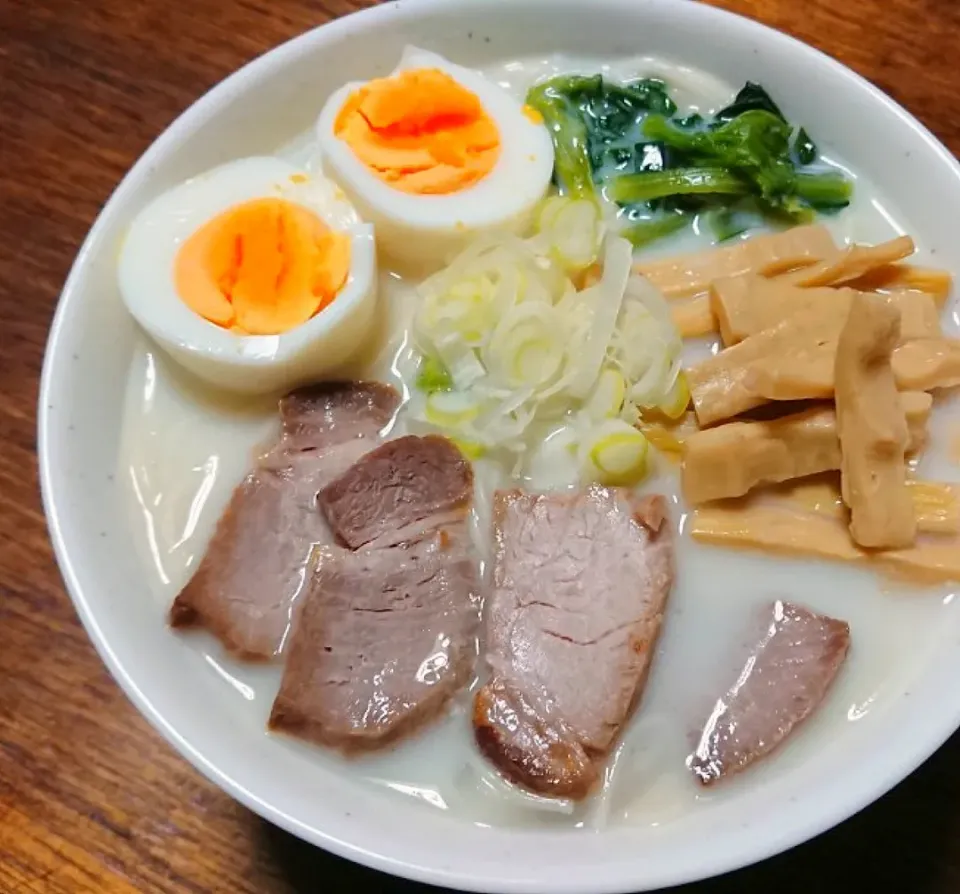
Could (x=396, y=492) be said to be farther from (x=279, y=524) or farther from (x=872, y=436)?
(x=872, y=436)

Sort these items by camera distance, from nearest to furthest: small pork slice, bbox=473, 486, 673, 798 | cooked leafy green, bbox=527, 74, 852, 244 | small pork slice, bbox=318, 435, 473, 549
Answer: small pork slice, bbox=473, 486, 673, 798
small pork slice, bbox=318, 435, 473, 549
cooked leafy green, bbox=527, 74, 852, 244

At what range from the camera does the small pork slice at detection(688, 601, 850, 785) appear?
3.83 feet

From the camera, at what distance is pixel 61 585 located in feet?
5.00

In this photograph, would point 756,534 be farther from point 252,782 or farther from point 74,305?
point 74,305

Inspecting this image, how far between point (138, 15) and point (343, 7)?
0.41 m

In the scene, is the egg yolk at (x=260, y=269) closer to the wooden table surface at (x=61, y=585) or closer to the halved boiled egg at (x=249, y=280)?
the halved boiled egg at (x=249, y=280)

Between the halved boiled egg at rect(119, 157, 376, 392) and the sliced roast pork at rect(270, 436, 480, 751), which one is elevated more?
the halved boiled egg at rect(119, 157, 376, 392)

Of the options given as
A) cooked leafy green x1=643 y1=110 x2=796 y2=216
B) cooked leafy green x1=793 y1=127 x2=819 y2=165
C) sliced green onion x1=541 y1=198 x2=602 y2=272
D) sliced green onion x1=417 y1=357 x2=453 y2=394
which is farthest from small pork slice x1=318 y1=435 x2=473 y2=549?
cooked leafy green x1=793 y1=127 x2=819 y2=165

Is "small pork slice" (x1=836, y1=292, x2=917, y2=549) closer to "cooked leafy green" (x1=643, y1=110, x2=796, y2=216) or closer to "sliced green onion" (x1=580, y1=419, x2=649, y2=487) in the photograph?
"sliced green onion" (x1=580, y1=419, x2=649, y2=487)

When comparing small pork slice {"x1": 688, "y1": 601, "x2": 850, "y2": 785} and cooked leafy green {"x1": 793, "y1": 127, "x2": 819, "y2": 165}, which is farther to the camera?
cooked leafy green {"x1": 793, "y1": 127, "x2": 819, "y2": 165}

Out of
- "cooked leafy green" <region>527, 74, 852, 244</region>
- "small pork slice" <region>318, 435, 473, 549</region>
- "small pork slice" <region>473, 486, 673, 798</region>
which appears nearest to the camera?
"small pork slice" <region>473, 486, 673, 798</region>

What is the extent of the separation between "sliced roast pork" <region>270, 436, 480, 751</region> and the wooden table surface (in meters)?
0.30

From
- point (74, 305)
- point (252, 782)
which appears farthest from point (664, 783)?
point (74, 305)

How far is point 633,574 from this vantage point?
1.24 meters
